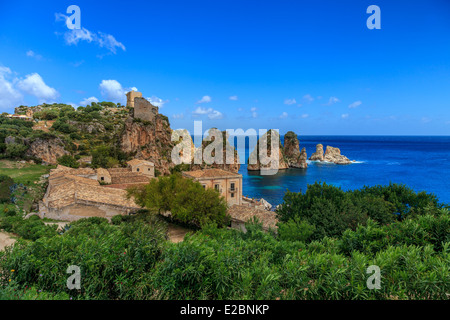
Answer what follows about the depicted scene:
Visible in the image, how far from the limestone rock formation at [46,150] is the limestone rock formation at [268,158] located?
6521 cm

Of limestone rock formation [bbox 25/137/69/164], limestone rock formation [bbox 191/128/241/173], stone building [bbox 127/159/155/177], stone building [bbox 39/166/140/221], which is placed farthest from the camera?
limestone rock formation [bbox 191/128/241/173]

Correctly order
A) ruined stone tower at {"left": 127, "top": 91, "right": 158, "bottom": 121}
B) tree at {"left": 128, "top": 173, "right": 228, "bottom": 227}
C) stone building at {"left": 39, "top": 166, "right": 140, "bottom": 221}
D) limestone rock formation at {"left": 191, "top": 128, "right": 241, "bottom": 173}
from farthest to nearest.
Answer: limestone rock formation at {"left": 191, "top": 128, "right": 241, "bottom": 173}, ruined stone tower at {"left": 127, "top": 91, "right": 158, "bottom": 121}, tree at {"left": 128, "top": 173, "right": 228, "bottom": 227}, stone building at {"left": 39, "top": 166, "right": 140, "bottom": 221}

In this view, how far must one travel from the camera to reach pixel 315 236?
1587 cm

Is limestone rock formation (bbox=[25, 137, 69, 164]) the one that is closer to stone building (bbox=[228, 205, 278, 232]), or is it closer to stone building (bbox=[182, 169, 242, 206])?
stone building (bbox=[182, 169, 242, 206])

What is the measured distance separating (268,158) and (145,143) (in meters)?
54.1

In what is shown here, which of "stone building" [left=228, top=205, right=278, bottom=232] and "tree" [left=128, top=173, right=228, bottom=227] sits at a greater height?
→ "tree" [left=128, top=173, right=228, bottom=227]

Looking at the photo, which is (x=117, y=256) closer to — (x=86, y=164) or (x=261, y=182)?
(x=86, y=164)

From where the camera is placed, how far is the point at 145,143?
55.2m

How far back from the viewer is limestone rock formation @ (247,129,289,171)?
9481cm

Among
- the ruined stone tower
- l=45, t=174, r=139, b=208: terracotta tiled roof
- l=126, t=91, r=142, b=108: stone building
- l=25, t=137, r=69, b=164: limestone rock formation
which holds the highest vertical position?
l=126, t=91, r=142, b=108: stone building

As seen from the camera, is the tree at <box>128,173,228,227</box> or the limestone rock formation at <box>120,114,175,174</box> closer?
the tree at <box>128,173,228,227</box>

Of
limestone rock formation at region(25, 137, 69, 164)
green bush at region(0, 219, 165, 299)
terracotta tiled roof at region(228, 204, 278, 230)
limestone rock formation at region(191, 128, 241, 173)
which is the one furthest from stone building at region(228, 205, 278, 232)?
limestone rock formation at region(191, 128, 241, 173)

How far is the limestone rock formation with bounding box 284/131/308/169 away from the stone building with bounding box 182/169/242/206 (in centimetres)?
6924
